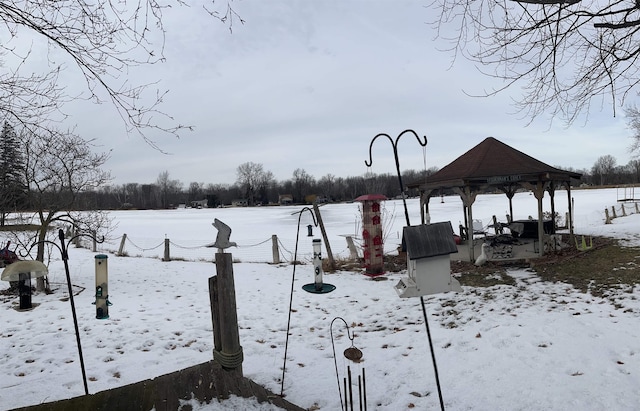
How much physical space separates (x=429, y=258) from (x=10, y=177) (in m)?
9.85

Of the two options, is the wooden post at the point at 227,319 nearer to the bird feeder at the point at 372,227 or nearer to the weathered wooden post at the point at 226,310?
the weathered wooden post at the point at 226,310

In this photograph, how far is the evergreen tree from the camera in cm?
823

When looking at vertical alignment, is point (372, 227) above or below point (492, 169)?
below

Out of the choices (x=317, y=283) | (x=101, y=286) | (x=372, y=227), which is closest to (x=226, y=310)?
(x=317, y=283)

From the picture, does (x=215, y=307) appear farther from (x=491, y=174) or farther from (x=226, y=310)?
(x=491, y=174)

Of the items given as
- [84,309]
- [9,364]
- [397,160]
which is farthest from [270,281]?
[397,160]

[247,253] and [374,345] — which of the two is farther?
[247,253]

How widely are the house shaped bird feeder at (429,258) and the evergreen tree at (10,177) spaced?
888cm

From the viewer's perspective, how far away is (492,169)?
11195mm

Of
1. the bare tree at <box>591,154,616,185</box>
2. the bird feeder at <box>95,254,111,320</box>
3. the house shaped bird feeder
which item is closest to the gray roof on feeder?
the house shaped bird feeder

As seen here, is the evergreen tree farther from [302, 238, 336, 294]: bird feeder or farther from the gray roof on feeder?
the gray roof on feeder

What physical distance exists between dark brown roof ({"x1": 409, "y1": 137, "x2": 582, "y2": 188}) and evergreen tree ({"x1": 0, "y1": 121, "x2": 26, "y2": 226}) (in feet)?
31.8


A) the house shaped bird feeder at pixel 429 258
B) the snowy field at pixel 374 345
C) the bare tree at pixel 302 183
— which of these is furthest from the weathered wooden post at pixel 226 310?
the bare tree at pixel 302 183

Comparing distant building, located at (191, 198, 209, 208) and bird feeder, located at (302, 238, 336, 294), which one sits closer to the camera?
bird feeder, located at (302, 238, 336, 294)
